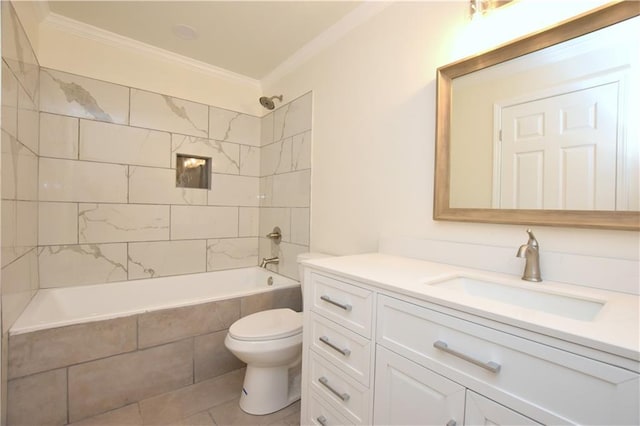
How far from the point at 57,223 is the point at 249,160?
1568 mm

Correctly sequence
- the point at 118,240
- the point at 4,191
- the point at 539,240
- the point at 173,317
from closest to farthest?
1. the point at 539,240
2. the point at 4,191
3. the point at 173,317
4. the point at 118,240

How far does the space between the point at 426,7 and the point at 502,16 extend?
426 mm

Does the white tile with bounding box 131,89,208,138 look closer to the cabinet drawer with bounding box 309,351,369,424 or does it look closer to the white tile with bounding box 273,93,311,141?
the white tile with bounding box 273,93,311,141

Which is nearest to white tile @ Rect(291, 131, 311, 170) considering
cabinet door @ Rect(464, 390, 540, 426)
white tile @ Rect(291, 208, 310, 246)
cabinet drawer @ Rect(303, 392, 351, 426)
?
white tile @ Rect(291, 208, 310, 246)

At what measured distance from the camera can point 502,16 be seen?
1235 mm

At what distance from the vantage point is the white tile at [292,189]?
2365mm

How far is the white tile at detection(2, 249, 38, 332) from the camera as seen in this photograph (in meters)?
1.39

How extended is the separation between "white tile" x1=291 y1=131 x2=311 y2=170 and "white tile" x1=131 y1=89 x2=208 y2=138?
87 centimetres

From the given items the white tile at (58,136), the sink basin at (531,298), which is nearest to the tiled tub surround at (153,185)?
the white tile at (58,136)

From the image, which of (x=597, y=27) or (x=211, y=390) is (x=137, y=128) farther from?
(x=597, y=27)

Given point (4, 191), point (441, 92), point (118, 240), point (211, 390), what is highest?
point (441, 92)

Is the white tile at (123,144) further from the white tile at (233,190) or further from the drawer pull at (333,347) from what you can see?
the drawer pull at (333,347)

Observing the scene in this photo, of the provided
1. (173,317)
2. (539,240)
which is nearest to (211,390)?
(173,317)

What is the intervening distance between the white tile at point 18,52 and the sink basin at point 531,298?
2.19 metres
